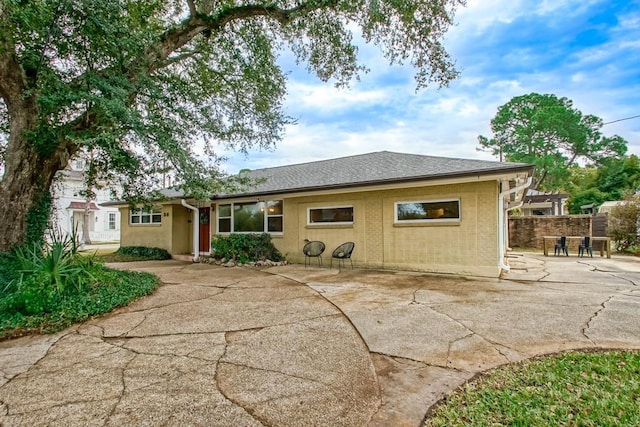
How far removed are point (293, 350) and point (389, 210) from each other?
6.32 meters

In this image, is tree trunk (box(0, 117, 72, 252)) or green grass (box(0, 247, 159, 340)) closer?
green grass (box(0, 247, 159, 340))

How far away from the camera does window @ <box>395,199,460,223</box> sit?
8.20 metres

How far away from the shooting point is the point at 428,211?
8.56m

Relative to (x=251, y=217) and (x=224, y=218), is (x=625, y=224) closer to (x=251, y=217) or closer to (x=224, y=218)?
(x=251, y=217)

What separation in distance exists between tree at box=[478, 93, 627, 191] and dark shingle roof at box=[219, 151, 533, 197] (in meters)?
20.3

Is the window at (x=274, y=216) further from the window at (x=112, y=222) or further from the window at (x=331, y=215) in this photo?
the window at (x=112, y=222)

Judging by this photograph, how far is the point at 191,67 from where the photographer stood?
9.44m

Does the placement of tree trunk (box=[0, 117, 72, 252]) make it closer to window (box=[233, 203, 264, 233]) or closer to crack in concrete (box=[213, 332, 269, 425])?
window (box=[233, 203, 264, 233])

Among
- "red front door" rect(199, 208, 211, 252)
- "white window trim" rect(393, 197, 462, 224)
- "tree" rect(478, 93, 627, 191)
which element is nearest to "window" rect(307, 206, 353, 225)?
"white window trim" rect(393, 197, 462, 224)

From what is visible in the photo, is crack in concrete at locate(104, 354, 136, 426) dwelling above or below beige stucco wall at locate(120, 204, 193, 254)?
below

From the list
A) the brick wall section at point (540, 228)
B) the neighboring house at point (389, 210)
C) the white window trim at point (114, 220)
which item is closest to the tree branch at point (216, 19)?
the neighboring house at point (389, 210)

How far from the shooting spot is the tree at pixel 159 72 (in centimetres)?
564

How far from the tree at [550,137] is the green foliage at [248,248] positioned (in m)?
23.8

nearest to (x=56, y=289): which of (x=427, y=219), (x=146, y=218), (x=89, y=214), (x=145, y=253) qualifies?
(x=427, y=219)
